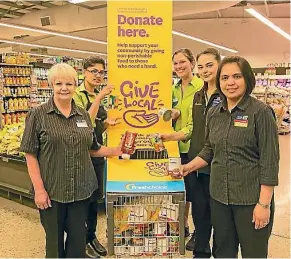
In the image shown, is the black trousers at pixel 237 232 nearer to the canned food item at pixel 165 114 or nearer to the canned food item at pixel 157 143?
the canned food item at pixel 157 143

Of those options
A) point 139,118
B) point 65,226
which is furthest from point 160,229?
point 139,118

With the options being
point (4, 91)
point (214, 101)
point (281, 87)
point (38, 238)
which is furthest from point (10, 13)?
A: point (214, 101)

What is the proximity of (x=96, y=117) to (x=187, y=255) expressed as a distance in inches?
59.5

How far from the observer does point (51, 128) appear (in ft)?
7.97

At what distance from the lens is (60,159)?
2.45 m

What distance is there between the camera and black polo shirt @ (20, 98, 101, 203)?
2426 millimetres

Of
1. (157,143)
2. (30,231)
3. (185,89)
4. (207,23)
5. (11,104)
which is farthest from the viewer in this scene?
(207,23)

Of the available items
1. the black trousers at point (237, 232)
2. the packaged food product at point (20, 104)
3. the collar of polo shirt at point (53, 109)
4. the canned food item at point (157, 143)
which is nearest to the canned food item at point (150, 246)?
the black trousers at point (237, 232)

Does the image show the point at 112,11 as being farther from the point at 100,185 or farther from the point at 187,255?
the point at 187,255

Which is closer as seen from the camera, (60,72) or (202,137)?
(60,72)

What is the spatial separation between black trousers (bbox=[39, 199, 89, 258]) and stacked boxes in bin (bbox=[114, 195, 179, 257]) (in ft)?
1.44

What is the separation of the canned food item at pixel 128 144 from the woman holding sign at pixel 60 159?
225 millimetres

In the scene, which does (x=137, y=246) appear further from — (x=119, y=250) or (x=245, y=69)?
(x=245, y=69)

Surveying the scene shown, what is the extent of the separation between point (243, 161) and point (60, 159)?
1.12 m
